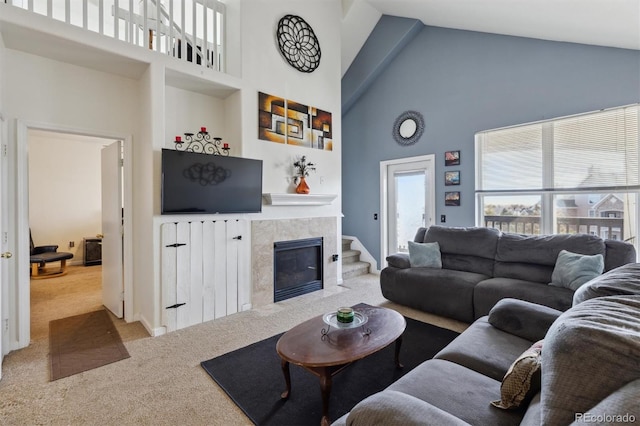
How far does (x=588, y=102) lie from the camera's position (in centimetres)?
333

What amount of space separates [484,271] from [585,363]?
2974 mm

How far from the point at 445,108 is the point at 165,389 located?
4.82 metres

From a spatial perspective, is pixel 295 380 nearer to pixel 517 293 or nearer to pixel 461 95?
pixel 517 293

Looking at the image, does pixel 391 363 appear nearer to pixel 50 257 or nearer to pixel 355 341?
pixel 355 341

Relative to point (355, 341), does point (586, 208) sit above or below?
above

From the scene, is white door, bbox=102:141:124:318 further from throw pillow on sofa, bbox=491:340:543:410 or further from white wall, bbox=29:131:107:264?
throw pillow on sofa, bbox=491:340:543:410

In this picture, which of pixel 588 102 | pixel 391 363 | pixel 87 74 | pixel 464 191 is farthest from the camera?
pixel 464 191

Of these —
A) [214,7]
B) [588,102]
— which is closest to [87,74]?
[214,7]

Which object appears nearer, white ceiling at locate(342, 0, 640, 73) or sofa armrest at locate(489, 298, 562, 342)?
sofa armrest at locate(489, 298, 562, 342)

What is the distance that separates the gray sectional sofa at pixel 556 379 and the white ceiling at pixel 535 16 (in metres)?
2.37

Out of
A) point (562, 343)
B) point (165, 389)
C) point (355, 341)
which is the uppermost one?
point (562, 343)

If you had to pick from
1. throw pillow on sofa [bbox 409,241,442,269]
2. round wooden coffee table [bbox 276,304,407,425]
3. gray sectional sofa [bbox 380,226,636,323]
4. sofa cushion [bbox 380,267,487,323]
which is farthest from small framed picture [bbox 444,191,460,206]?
round wooden coffee table [bbox 276,304,407,425]

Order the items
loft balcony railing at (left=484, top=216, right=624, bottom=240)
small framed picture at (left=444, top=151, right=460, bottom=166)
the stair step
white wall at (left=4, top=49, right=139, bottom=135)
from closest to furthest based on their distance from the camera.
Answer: white wall at (left=4, top=49, right=139, bottom=135) < loft balcony railing at (left=484, top=216, right=624, bottom=240) < small framed picture at (left=444, top=151, right=460, bottom=166) < the stair step

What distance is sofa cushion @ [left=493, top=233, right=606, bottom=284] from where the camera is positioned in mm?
2898
